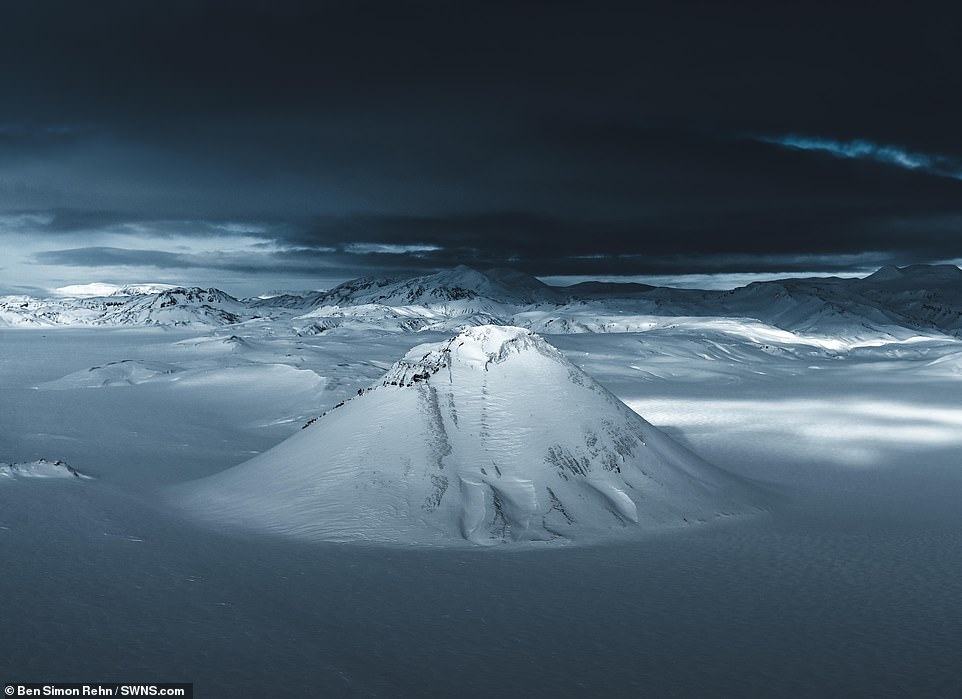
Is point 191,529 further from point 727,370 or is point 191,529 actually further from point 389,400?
point 727,370

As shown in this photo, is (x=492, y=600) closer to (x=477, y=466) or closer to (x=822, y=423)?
(x=477, y=466)

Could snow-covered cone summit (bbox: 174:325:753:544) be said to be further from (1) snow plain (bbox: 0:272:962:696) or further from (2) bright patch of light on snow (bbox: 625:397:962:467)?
(2) bright patch of light on snow (bbox: 625:397:962:467)

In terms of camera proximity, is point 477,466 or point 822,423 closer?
point 477,466

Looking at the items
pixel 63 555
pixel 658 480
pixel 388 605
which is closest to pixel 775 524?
pixel 658 480

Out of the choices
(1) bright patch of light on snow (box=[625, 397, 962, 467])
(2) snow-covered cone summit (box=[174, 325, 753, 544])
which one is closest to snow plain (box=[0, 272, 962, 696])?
(2) snow-covered cone summit (box=[174, 325, 753, 544])

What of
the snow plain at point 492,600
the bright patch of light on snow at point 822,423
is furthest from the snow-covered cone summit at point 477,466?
the bright patch of light on snow at point 822,423

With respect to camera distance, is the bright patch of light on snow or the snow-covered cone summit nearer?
the snow-covered cone summit

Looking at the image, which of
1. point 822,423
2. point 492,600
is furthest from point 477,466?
point 822,423

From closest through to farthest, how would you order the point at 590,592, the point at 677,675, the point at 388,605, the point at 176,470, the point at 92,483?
the point at 677,675, the point at 388,605, the point at 590,592, the point at 92,483, the point at 176,470

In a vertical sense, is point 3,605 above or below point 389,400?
below
